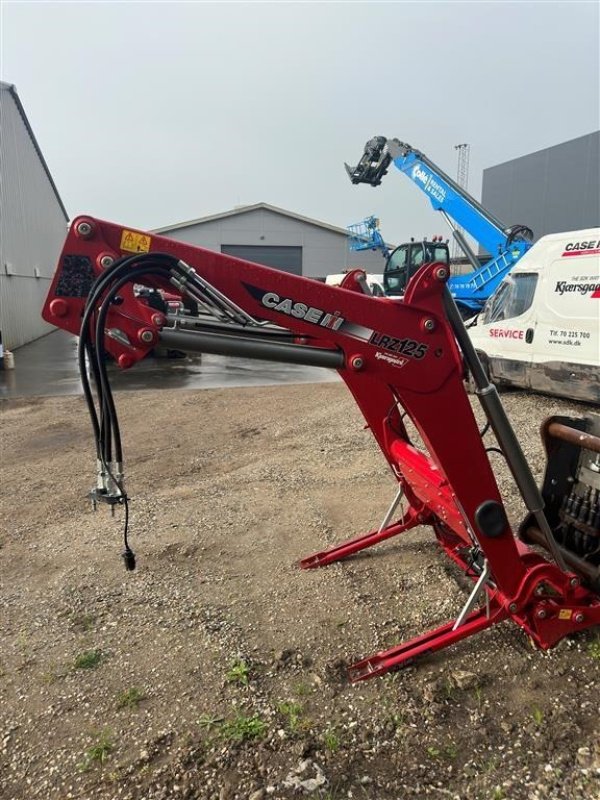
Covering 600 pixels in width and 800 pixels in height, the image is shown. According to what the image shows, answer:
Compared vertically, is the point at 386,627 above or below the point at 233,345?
below

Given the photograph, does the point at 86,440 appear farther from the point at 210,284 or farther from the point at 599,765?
the point at 599,765

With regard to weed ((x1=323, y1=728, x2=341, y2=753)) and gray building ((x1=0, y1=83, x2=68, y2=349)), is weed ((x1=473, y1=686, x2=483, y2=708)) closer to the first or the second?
weed ((x1=323, y1=728, x2=341, y2=753))

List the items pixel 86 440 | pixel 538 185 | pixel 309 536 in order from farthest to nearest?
pixel 538 185
pixel 86 440
pixel 309 536

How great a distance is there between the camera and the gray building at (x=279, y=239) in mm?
38625

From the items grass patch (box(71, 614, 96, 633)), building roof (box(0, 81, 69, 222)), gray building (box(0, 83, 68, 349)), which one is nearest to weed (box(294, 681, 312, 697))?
grass patch (box(71, 614, 96, 633))

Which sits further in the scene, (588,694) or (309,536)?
(309,536)

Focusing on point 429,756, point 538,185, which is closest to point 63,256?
point 429,756

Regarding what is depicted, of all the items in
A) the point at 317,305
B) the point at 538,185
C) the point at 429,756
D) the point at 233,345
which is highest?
the point at 538,185

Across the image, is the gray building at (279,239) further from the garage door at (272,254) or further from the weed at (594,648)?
the weed at (594,648)

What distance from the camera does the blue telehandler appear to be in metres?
13.1

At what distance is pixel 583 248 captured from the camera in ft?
26.6

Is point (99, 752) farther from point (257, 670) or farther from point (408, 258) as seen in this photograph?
point (408, 258)

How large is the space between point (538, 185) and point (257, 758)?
32.7 meters

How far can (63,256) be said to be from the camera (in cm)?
228
